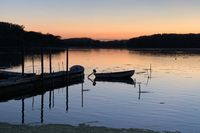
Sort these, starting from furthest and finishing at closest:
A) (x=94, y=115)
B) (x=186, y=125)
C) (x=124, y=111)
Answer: (x=124, y=111), (x=94, y=115), (x=186, y=125)

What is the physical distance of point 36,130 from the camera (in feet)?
64.5

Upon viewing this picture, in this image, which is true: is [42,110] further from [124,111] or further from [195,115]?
[195,115]

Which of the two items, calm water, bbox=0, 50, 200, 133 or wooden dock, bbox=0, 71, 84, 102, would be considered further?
wooden dock, bbox=0, 71, 84, 102

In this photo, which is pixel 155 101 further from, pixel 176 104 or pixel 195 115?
pixel 195 115

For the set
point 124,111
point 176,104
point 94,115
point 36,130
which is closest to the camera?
point 36,130

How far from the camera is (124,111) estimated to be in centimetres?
3462

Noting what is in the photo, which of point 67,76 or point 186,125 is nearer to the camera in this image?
point 186,125

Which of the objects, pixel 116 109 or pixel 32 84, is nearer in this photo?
pixel 116 109

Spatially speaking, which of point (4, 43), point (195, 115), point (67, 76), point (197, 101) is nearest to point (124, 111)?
point (195, 115)

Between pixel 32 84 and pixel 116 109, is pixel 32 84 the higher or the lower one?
the higher one

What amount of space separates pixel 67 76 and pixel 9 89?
17592 mm

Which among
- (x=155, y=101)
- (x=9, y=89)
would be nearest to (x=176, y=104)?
(x=155, y=101)

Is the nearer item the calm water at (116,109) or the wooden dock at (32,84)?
the calm water at (116,109)

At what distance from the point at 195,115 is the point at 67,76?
3111 cm
